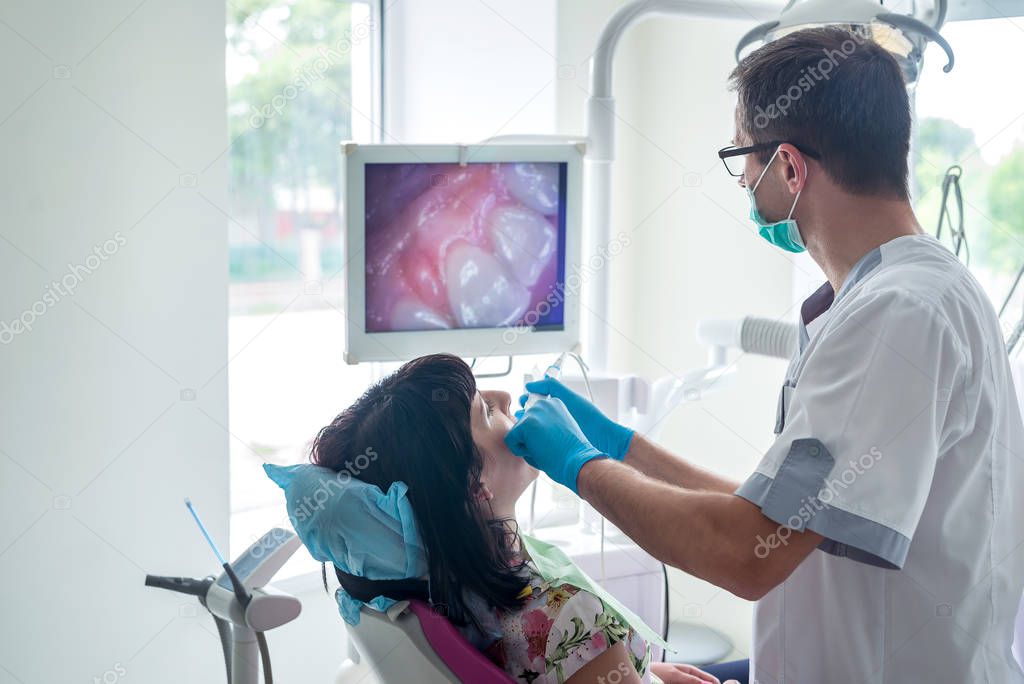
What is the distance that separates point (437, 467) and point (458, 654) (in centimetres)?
26

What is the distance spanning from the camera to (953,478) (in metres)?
1.19

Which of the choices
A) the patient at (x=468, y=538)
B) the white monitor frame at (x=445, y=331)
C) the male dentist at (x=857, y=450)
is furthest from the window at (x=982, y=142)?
the patient at (x=468, y=538)

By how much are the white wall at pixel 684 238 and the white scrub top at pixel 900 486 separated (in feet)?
4.11

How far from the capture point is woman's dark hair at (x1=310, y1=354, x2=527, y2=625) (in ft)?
4.36

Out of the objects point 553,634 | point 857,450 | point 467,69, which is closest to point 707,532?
point 857,450

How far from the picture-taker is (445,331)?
1.87 m

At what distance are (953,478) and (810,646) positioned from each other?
305 mm

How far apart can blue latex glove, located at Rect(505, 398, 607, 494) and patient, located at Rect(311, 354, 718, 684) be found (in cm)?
7

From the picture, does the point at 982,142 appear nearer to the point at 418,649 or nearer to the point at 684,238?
the point at 684,238

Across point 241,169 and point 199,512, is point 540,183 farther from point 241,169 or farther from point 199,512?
point 241,169

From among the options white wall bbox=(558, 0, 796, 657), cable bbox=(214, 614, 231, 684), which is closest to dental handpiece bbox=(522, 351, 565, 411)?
cable bbox=(214, 614, 231, 684)

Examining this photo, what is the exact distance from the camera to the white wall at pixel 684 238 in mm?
2561

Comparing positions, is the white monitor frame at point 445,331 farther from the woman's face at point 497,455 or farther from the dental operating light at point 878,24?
the dental operating light at point 878,24

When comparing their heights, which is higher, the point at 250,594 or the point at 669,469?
the point at 669,469
